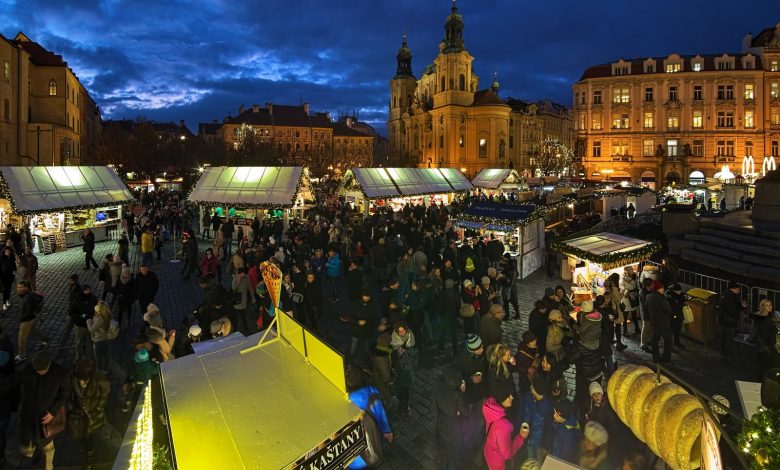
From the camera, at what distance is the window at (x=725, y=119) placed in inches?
2002

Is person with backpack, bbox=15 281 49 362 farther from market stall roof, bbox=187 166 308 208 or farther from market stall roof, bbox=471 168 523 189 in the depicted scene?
market stall roof, bbox=471 168 523 189

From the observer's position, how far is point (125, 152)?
54938 mm

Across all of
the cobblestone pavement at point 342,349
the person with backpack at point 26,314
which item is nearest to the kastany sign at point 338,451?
the cobblestone pavement at point 342,349

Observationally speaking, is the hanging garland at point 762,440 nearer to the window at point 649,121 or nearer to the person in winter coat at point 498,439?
the person in winter coat at point 498,439

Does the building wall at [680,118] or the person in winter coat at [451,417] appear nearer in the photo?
the person in winter coat at [451,417]

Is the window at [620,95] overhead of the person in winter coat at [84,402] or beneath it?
overhead

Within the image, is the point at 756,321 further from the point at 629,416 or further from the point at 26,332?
the point at 26,332

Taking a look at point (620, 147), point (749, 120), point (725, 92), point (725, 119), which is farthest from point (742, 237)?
point (749, 120)

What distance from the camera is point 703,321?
9266 mm

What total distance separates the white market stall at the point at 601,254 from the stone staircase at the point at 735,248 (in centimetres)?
338

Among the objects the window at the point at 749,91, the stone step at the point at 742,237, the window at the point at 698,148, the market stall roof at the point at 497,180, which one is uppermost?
the window at the point at 749,91

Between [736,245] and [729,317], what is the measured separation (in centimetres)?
761

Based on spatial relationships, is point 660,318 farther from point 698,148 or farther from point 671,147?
point 698,148

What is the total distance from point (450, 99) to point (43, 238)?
61098 millimetres
